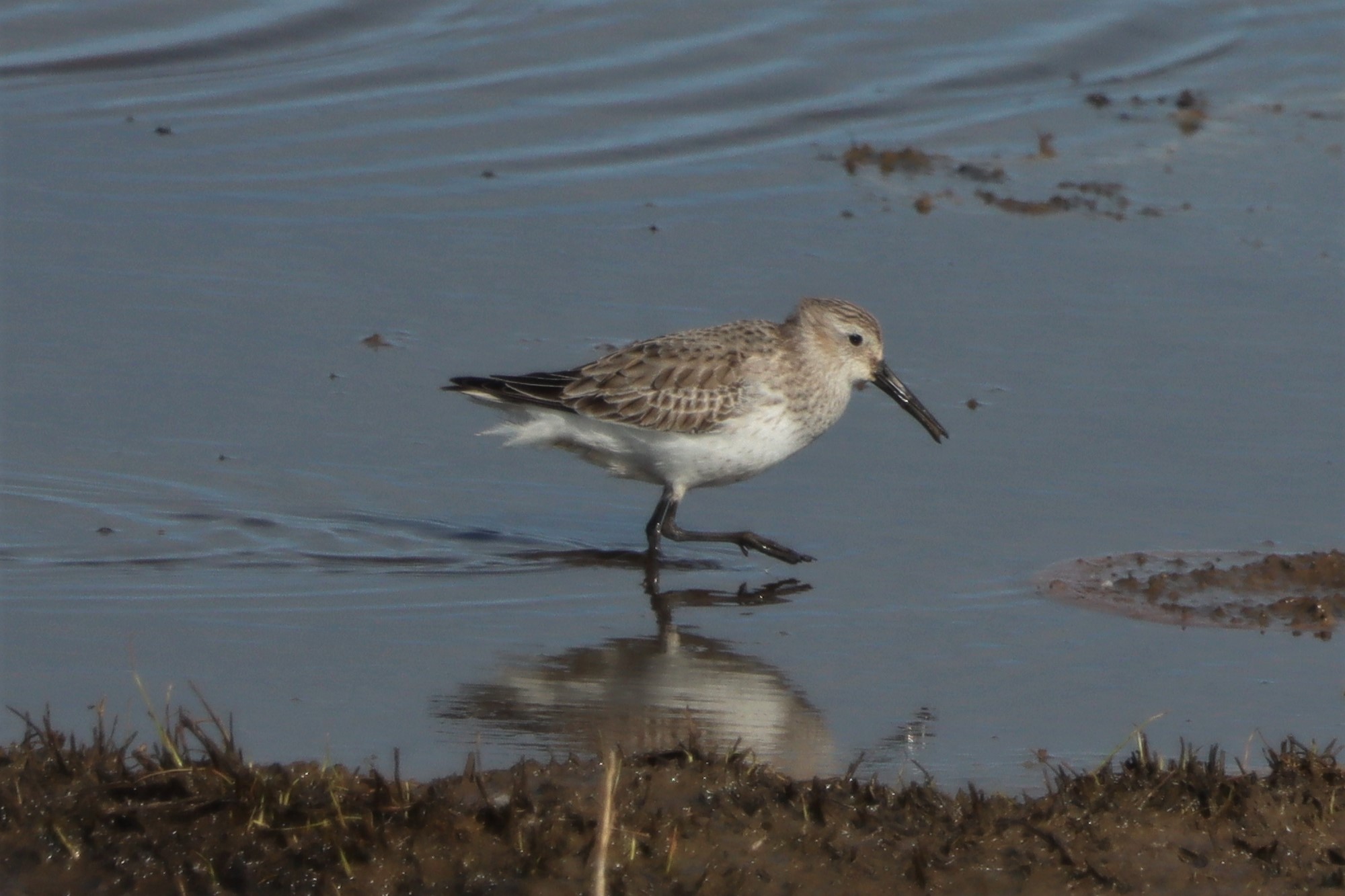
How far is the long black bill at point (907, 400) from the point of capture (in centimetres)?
798

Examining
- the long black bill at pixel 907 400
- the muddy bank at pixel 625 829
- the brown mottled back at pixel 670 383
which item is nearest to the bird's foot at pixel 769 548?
the brown mottled back at pixel 670 383

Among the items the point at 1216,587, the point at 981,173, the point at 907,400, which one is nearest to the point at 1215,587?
the point at 1216,587

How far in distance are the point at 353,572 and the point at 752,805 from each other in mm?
2670

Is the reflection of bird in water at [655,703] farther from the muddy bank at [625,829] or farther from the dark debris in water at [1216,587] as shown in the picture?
the dark debris in water at [1216,587]

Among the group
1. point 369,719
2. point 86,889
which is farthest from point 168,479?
point 86,889

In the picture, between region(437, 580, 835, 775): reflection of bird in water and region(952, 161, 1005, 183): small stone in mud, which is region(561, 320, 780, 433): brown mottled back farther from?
region(952, 161, 1005, 183): small stone in mud

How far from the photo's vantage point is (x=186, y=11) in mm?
13734

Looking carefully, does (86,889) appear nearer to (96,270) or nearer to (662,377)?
(662,377)

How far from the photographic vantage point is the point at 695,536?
24.6ft

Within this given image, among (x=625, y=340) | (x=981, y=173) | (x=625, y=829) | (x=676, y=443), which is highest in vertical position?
(x=981, y=173)

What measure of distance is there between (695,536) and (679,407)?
516 mm

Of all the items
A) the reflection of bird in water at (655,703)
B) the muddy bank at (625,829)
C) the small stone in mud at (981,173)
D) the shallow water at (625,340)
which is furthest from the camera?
the small stone in mud at (981,173)

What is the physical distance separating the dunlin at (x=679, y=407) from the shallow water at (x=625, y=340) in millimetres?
265

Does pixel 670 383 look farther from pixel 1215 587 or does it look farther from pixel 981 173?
pixel 981 173
